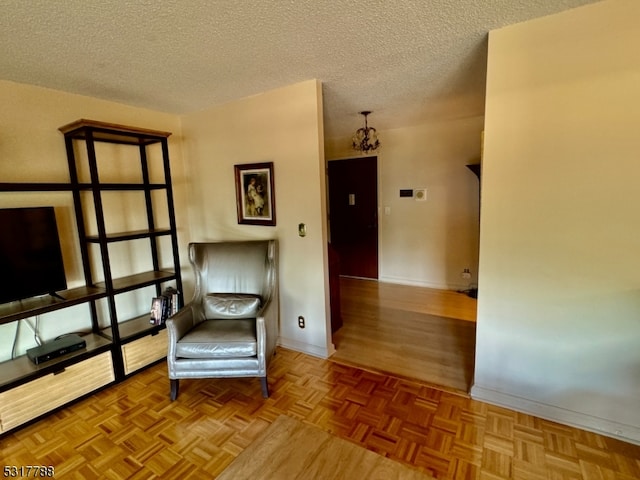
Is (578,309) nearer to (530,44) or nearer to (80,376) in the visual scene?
(530,44)

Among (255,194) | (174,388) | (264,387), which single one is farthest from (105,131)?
(264,387)

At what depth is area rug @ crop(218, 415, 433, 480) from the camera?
119 centimetres

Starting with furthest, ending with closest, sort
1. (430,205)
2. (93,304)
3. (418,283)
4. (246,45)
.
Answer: (418,283) < (430,205) < (93,304) < (246,45)

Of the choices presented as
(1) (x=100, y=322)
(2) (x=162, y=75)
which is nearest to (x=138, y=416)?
(1) (x=100, y=322)

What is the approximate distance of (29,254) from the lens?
2141mm

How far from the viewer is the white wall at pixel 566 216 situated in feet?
5.20

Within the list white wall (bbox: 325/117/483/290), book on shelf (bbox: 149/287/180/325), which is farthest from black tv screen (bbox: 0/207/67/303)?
white wall (bbox: 325/117/483/290)

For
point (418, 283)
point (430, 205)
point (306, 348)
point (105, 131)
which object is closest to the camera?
point (105, 131)

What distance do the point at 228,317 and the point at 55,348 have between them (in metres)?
1.18

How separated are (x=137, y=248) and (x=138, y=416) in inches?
61.5

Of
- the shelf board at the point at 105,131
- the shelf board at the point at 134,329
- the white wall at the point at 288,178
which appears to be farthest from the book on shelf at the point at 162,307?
the shelf board at the point at 105,131

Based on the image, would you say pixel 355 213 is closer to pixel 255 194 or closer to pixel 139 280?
pixel 255 194

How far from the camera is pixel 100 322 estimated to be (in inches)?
107

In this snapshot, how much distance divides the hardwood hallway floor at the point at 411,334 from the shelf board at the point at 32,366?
1875mm
